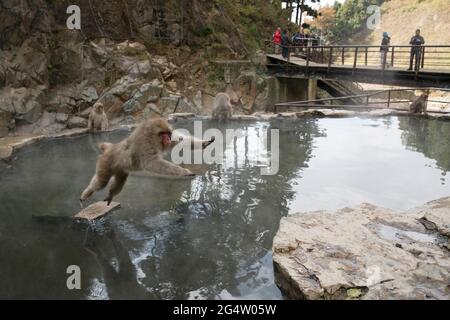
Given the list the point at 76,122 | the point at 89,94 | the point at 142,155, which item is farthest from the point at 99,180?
the point at 89,94

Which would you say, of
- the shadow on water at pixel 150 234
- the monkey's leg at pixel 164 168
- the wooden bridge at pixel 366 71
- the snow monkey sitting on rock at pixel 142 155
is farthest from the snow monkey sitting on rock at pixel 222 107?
the monkey's leg at pixel 164 168

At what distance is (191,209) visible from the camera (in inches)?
196

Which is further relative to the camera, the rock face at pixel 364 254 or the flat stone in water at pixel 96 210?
the flat stone in water at pixel 96 210

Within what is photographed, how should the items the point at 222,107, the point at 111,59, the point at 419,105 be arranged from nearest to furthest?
1. the point at 222,107
2. the point at 419,105
3. the point at 111,59

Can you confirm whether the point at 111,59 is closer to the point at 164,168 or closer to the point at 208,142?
the point at 208,142

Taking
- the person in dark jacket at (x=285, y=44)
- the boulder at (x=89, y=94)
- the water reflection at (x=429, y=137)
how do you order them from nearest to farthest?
the water reflection at (x=429, y=137), the boulder at (x=89, y=94), the person in dark jacket at (x=285, y=44)

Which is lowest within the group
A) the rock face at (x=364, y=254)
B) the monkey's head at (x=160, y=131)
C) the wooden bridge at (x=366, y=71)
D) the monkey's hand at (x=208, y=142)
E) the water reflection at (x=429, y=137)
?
the rock face at (x=364, y=254)

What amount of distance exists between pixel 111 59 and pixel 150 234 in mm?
12225

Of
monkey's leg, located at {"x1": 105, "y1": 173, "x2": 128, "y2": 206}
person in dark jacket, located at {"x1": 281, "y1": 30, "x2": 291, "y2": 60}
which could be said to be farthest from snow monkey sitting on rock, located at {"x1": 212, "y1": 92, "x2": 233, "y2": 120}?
person in dark jacket, located at {"x1": 281, "y1": 30, "x2": 291, "y2": 60}

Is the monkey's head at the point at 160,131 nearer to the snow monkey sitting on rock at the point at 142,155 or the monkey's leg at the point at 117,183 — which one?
the snow monkey sitting on rock at the point at 142,155

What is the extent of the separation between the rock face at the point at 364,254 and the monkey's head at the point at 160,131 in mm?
1455

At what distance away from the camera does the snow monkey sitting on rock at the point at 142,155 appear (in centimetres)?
424

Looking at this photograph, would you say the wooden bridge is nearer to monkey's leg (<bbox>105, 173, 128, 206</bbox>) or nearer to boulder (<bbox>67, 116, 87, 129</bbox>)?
boulder (<bbox>67, 116, 87, 129</bbox>)
